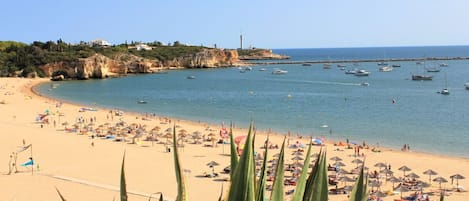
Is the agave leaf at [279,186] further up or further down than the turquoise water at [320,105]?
further up

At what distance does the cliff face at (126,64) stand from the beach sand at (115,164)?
4937cm

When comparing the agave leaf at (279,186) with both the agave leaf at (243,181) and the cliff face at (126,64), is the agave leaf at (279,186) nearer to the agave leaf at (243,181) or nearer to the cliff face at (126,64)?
the agave leaf at (243,181)

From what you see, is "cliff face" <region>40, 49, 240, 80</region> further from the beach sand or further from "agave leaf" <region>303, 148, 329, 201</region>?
"agave leaf" <region>303, 148, 329, 201</region>

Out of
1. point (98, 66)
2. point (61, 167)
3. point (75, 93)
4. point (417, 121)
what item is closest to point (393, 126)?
point (417, 121)

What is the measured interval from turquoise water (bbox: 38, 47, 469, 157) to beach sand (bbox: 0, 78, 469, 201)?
2989 mm

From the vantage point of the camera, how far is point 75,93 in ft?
197

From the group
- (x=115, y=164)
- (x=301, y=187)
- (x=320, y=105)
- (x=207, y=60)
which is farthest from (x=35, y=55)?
(x=301, y=187)

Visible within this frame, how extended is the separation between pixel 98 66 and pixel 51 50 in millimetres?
12578

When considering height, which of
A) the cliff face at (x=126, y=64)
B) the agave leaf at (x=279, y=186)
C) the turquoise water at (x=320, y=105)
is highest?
the agave leaf at (x=279, y=186)

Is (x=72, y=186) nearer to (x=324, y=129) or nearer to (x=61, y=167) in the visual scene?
(x=61, y=167)

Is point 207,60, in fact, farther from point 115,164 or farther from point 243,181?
point 243,181

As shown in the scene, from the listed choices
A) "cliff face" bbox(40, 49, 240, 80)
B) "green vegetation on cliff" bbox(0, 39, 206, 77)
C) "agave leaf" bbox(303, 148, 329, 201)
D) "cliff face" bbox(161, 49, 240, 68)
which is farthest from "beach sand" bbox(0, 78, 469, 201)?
"cliff face" bbox(161, 49, 240, 68)

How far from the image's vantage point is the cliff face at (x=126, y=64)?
3221 inches

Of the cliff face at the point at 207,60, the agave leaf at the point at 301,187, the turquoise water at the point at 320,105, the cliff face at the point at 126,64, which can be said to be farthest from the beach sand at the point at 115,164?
the cliff face at the point at 207,60
